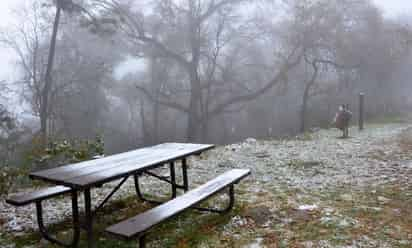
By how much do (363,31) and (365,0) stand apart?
1.28 meters

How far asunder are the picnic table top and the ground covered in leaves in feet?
2.04

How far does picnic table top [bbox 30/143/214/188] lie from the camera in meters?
2.90

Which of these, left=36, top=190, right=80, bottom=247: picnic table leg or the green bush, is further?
the green bush

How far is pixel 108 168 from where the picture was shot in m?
3.30

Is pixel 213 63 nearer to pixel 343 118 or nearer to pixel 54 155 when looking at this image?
pixel 343 118

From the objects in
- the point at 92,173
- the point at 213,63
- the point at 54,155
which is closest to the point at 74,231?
the point at 92,173

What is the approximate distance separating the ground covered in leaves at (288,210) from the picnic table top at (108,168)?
62cm

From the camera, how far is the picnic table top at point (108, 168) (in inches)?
114

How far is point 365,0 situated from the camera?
1597 cm

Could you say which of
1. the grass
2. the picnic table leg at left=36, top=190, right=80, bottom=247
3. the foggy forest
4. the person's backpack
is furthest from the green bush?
the foggy forest

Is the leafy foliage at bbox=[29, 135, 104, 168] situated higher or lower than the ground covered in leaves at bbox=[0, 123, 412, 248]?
higher

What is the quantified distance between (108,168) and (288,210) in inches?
75.3

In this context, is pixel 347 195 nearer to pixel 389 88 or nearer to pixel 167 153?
pixel 167 153

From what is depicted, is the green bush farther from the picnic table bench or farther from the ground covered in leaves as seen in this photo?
the picnic table bench
